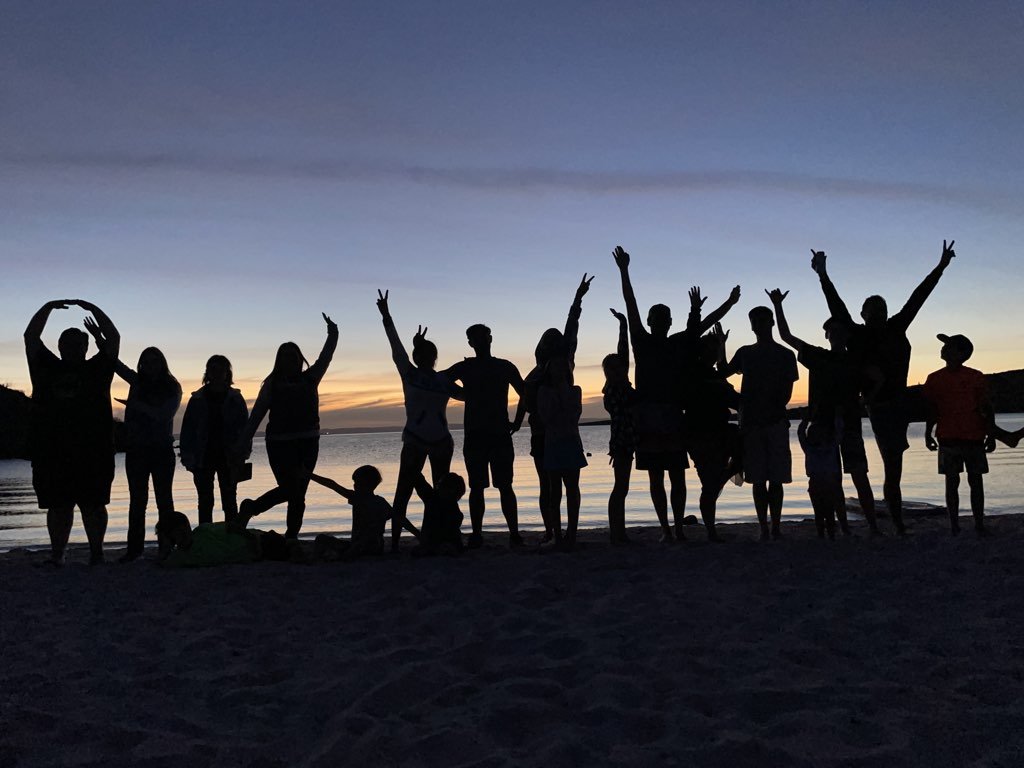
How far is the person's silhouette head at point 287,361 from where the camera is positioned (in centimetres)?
752

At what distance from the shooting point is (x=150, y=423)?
752cm

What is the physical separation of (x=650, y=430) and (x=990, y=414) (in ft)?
9.48

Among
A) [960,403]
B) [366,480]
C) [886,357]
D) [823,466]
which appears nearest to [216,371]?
[366,480]

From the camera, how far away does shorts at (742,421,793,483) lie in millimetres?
7539

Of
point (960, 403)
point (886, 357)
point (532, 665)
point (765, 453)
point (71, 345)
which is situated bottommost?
point (532, 665)

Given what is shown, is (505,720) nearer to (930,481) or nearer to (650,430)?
(650,430)

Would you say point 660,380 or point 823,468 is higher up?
point 660,380

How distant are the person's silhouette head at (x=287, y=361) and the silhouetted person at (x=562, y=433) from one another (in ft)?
6.92

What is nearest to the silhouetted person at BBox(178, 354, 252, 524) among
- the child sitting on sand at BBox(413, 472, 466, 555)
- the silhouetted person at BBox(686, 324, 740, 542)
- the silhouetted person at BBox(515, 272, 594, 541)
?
the child sitting on sand at BBox(413, 472, 466, 555)

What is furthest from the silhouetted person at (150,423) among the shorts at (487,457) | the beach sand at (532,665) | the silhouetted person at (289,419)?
the shorts at (487,457)

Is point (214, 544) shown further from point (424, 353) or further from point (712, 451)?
point (712, 451)

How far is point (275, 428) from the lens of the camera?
746 centimetres

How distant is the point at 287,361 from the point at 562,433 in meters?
2.43

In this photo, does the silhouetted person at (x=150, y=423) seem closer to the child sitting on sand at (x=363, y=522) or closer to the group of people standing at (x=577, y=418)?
the group of people standing at (x=577, y=418)
